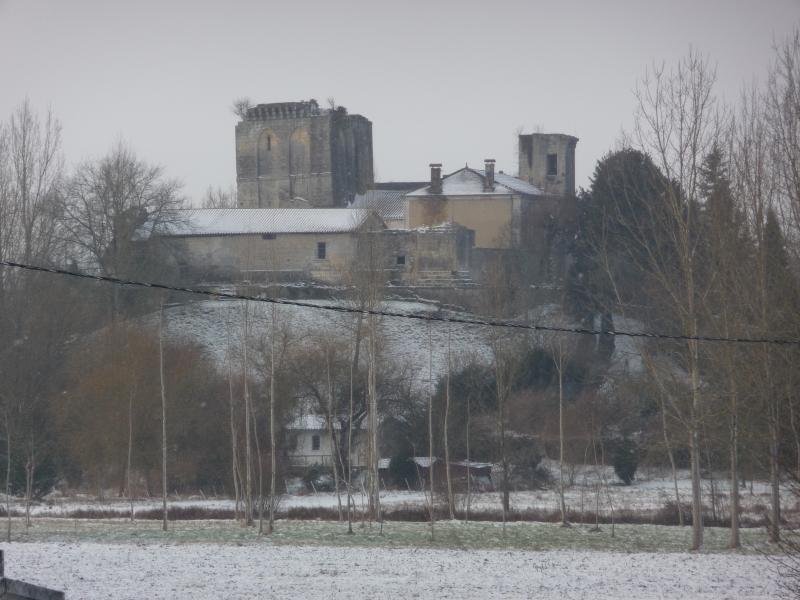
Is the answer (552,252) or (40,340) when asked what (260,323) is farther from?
(552,252)

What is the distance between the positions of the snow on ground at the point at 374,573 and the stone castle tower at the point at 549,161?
147 ft

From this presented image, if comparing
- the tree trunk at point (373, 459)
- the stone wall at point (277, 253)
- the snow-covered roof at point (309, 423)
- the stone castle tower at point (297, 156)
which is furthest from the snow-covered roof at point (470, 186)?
the tree trunk at point (373, 459)

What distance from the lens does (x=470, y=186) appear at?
5144 centimetres

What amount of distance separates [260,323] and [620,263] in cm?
1183

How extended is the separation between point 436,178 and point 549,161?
11.4m

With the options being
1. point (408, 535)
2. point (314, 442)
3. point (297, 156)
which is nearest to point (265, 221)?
point (297, 156)

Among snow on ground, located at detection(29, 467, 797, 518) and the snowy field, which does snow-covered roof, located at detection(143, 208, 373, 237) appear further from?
snow on ground, located at detection(29, 467, 797, 518)

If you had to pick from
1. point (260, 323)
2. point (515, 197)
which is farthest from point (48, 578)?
point (515, 197)

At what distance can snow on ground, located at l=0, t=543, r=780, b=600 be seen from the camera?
1329cm

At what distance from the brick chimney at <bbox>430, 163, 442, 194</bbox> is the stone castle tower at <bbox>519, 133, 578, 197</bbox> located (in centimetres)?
1030

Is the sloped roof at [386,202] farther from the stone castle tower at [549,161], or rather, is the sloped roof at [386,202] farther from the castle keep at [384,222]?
the stone castle tower at [549,161]

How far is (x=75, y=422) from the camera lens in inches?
1126

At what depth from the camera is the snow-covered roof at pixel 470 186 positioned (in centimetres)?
5084

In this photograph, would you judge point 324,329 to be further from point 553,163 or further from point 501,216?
point 553,163
